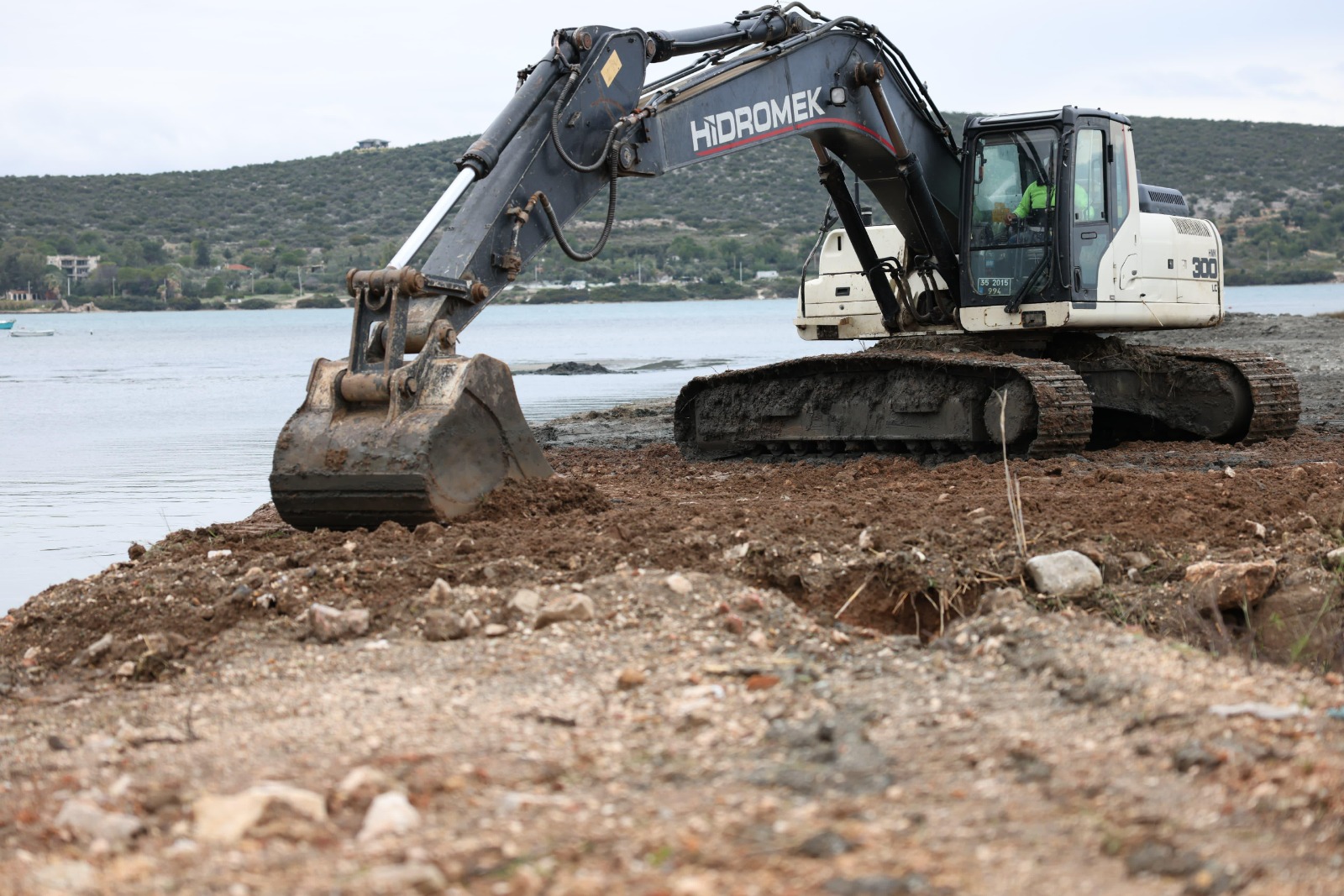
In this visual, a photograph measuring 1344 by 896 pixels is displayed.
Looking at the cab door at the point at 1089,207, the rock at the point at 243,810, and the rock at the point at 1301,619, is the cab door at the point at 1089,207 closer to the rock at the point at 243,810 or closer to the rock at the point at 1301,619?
the rock at the point at 1301,619

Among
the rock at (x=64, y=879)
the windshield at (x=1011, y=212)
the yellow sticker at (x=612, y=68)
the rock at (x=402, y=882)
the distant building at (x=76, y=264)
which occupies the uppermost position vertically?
the distant building at (x=76, y=264)

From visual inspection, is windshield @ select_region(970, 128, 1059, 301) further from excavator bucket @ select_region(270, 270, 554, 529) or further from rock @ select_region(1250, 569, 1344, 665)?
rock @ select_region(1250, 569, 1344, 665)

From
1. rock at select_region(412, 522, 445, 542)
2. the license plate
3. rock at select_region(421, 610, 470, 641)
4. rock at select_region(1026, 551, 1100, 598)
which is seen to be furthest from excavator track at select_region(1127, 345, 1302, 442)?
rock at select_region(421, 610, 470, 641)

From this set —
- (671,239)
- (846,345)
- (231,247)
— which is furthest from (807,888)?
(231,247)

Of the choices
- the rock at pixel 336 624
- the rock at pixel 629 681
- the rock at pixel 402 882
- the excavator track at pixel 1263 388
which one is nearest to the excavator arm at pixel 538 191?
the rock at pixel 336 624

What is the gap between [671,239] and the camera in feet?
270

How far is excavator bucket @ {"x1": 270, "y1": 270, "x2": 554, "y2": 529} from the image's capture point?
23.0 feet

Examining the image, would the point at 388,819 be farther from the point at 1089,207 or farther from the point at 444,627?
the point at 1089,207

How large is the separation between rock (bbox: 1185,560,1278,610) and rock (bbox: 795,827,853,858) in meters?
3.34

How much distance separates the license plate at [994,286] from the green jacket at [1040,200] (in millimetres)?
525

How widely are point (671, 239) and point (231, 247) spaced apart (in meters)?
27.8

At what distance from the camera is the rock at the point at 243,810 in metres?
3.46

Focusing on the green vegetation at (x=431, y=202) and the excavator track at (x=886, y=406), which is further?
the green vegetation at (x=431, y=202)

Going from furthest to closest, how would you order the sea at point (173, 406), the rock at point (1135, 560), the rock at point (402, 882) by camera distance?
the sea at point (173, 406) < the rock at point (1135, 560) < the rock at point (402, 882)
